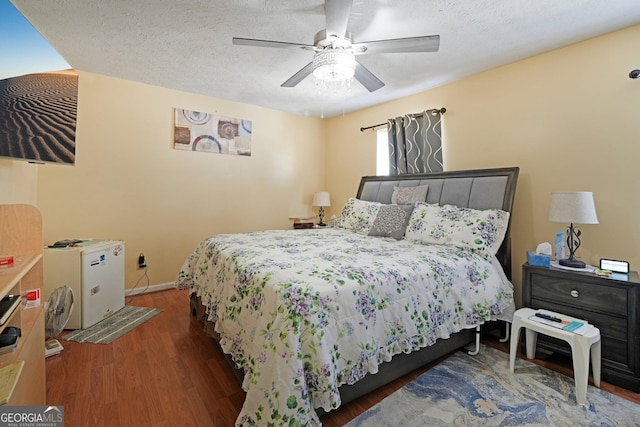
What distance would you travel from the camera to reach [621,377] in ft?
5.69

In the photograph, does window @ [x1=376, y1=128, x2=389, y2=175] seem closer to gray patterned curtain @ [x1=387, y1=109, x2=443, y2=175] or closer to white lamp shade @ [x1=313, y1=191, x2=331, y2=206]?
gray patterned curtain @ [x1=387, y1=109, x2=443, y2=175]

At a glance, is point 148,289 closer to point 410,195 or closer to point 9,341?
point 9,341

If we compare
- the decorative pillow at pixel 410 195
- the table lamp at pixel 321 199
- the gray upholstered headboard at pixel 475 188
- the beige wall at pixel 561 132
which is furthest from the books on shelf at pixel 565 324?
the table lamp at pixel 321 199

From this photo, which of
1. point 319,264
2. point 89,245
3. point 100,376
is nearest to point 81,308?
→ point 89,245

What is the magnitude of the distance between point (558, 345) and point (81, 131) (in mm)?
4688

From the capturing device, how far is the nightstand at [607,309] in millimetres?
1701

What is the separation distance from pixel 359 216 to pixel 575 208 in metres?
1.86

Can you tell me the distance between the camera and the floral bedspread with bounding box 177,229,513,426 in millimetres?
1165

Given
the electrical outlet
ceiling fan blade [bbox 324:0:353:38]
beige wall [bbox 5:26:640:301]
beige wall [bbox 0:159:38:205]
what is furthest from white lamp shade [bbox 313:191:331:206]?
beige wall [bbox 0:159:38:205]

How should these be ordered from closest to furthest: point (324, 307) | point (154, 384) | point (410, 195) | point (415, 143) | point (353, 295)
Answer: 1. point (324, 307)
2. point (353, 295)
3. point (154, 384)
4. point (410, 195)
5. point (415, 143)

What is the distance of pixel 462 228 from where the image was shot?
2.32 m

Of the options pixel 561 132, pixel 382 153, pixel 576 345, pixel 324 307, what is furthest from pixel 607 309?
pixel 382 153

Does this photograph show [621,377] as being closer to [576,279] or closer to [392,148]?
[576,279]

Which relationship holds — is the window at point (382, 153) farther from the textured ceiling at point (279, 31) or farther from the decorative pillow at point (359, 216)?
the textured ceiling at point (279, 31)
